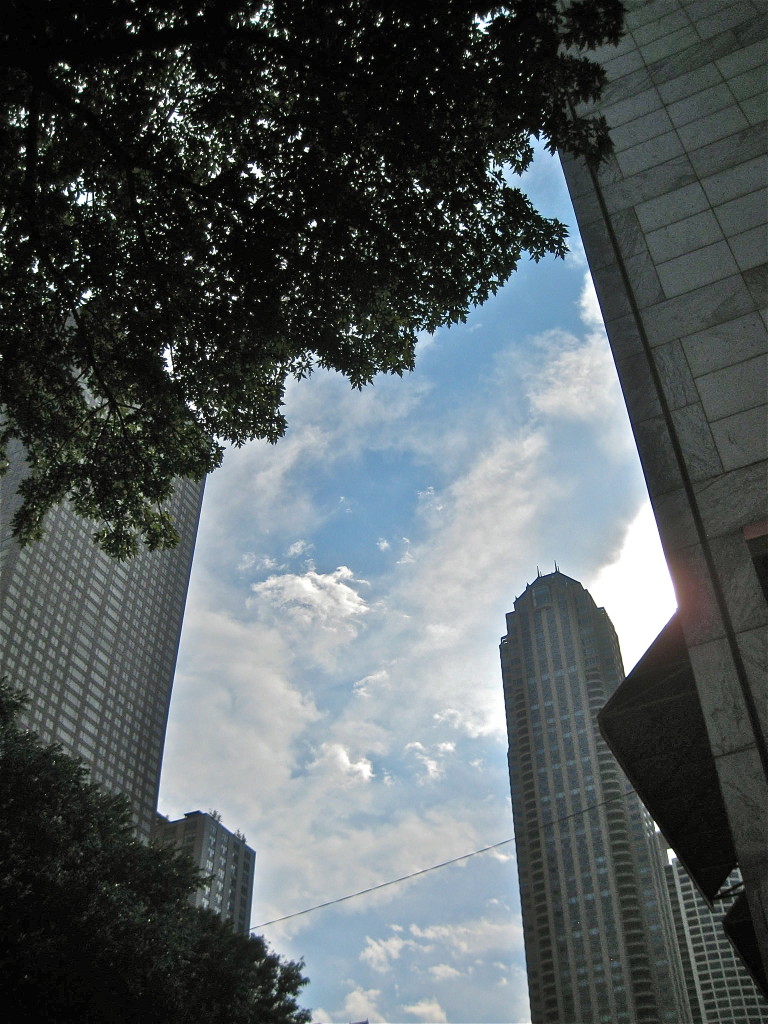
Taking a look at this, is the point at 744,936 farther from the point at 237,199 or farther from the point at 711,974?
the point at 711,974

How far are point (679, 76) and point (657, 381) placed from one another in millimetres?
6652

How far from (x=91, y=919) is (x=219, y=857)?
487 feet

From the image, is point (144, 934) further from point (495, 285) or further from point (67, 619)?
point (67, 619)

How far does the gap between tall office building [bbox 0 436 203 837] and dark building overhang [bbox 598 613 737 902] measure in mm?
109404

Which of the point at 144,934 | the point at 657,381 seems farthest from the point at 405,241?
the point at 144,934

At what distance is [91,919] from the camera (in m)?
21.3

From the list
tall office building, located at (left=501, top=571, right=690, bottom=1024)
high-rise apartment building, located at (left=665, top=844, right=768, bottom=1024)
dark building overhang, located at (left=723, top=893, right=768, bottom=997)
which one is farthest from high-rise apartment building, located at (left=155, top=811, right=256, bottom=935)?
dark building overhang, located at (left=723, top=893, right=768, bottom=997)

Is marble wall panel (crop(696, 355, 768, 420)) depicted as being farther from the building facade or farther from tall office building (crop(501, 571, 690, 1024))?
tall office building (crop(501, 571, 690, 1024))

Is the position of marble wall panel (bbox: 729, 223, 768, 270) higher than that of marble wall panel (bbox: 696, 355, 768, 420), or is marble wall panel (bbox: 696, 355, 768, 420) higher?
marble wall panel (bbox: 729, 223, 768, 270)

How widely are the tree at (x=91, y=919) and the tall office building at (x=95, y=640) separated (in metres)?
92.6

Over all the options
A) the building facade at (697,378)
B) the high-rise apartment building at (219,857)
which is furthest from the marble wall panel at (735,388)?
the high-rise apartment building at (219,857)

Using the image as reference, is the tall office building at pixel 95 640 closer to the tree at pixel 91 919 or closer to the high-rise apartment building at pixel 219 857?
the high-rise apartment building at pixel 219 857

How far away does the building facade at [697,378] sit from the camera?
383 inches

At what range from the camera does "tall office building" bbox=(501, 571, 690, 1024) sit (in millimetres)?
120625
